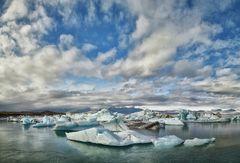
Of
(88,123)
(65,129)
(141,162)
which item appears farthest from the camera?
(88,123)

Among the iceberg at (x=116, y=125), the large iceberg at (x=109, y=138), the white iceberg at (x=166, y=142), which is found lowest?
the white iceberg at (x=166, y=142)

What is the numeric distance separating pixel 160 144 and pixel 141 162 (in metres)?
4.73

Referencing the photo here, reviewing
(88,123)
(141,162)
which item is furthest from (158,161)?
(88,123)

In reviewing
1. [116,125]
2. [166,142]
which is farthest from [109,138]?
[116,125]

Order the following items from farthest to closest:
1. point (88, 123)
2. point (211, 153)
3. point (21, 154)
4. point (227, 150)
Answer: point (88, 123)
point (227, 150)
point (211, 153)
point (21, 154)

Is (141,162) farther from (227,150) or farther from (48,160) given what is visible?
(227,150)

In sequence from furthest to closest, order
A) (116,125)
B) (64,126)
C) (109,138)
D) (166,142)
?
(64,126) → (116,125) → (166,142) → (109,138)

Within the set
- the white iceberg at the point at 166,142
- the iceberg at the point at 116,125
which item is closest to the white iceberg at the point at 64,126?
the iceberg at the point at 116,125

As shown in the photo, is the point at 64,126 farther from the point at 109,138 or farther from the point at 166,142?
the point at 166,142

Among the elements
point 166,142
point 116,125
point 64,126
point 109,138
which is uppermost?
point 116,125

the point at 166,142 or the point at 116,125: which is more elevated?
the point at 116,125

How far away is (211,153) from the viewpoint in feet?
51.1

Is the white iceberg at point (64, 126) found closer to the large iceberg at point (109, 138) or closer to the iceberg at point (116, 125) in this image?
the iceberg at point (116, 125)

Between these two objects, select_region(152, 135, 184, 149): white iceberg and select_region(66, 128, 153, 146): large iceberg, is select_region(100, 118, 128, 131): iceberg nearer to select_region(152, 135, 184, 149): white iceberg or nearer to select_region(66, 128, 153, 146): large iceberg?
select_region(66, 128, 153, 146): large iceberg
